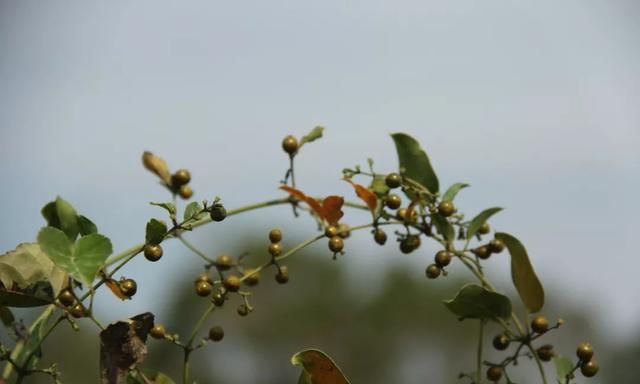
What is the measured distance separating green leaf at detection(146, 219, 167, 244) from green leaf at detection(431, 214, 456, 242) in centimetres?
51

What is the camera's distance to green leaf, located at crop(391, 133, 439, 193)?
1.47 meters

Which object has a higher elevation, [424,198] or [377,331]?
[424,198]

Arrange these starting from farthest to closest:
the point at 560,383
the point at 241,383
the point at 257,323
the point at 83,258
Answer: the point at 257,323 < the point at 241,383 < the point at 560,383 < the point at 83,258

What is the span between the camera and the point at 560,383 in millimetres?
1345

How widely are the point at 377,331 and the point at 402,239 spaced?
33.9 meters

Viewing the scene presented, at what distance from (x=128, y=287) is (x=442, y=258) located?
1.69 feet

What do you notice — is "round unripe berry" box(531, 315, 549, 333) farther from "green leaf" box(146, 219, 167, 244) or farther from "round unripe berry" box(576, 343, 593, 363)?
"green leaf" box(146, 219, 167, 244)

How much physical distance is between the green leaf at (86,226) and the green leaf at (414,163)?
517 millimetres

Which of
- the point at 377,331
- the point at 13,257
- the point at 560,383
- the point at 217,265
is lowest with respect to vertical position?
the point at 377,331

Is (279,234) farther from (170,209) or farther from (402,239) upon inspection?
(170,209)

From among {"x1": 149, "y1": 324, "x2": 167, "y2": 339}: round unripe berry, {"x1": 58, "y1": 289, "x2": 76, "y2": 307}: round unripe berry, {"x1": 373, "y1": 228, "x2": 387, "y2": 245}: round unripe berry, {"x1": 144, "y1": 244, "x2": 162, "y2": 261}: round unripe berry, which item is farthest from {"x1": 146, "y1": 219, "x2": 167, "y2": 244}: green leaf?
{"x1": 373, "y1": 228, "x2": 387, "y2": 245}: round unripe berry

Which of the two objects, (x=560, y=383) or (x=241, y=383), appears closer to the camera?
(x=560, y=383)

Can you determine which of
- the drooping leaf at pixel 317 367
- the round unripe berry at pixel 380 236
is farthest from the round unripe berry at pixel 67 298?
the round unripe berry at pixel 380 236

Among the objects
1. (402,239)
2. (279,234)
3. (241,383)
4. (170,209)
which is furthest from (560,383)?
(241,383)
